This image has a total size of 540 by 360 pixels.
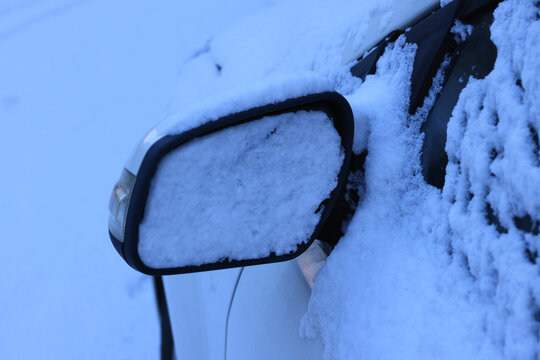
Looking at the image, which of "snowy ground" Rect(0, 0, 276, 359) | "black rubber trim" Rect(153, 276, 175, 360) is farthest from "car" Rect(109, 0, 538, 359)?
"snowy ground" Rect(0, 0, 276, 359)

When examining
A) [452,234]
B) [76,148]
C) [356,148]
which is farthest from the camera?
[76,148]

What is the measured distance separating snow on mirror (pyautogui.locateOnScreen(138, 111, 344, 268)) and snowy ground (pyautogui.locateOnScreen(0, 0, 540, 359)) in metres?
0.14

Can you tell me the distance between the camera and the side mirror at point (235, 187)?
1.05 meters

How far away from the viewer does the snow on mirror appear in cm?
108

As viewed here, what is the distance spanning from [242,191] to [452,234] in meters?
0.44

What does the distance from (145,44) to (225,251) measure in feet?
15.0

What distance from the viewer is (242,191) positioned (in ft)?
3.79

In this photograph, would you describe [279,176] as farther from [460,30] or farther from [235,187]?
[460,30]

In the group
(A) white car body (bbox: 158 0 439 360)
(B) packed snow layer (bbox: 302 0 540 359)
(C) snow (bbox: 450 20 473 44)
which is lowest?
(A) white car body (bbox: 158 0 439 360)

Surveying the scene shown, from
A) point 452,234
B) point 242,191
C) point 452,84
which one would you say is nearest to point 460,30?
point 452,84

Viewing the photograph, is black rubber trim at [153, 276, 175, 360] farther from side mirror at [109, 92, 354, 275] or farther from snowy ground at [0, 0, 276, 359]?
side mirror at [109, 92, 354, 275]

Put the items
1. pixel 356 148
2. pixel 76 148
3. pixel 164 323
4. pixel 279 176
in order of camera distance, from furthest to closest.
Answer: pixel 76 148, pixel 164 323, pixel 356 148, pixel 279 176

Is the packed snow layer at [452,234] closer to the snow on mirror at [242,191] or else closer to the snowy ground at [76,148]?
the snow on mirror at [242,191]

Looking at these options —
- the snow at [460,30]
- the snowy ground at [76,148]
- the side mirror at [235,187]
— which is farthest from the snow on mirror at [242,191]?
the snowy ground at [76,148]
